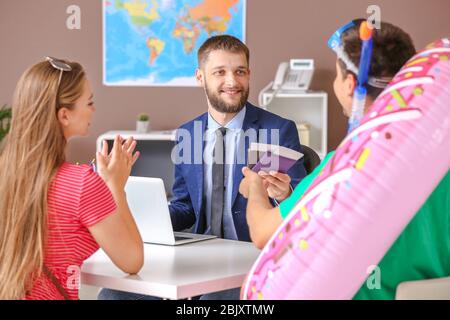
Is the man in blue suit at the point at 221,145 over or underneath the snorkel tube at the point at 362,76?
underneath

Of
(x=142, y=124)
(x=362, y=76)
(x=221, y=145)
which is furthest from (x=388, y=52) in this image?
(x=142, y=124)

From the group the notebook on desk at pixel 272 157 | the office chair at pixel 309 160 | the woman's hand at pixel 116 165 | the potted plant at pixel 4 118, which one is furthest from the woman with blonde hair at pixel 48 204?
the potted plant at pixel 4 118

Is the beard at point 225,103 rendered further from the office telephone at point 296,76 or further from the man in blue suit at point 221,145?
the office telephone at point 296,76

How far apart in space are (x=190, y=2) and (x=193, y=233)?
3.65 meters

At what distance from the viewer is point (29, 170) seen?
2.25 metres

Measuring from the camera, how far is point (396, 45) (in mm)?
2145

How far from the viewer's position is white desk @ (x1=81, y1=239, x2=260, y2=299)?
7.41ft

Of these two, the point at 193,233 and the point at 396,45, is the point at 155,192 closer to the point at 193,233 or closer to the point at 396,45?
the point at 193,233

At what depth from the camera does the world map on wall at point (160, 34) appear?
652 cm

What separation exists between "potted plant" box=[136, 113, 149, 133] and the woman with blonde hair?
13.3 feet

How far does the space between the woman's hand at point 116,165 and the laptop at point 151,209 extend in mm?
232

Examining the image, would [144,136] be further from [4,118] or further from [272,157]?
[272,157]

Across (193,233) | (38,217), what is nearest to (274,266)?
(38,217)

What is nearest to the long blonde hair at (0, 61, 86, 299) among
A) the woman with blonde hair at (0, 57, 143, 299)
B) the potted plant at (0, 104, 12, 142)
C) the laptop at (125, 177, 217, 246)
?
the woman with blonde hair at (0, 57, 143, 299)
